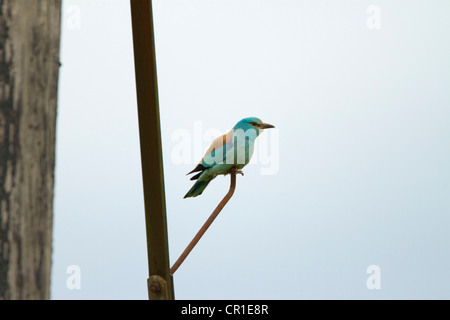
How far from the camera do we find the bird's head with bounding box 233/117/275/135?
1786mm

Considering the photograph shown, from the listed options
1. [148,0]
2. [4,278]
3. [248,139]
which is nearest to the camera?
[4,278]

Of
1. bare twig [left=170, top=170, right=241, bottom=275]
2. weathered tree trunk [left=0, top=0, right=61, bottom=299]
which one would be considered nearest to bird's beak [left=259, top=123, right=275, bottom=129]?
bare twig [left=170, top=170, right=241, bottom=275]

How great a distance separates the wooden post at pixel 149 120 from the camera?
1.41 m

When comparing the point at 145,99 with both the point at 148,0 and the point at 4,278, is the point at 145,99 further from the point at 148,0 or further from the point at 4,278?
the point at 4,278

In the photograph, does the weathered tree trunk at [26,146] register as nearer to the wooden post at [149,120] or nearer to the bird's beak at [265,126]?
the wooden post at [149,120]

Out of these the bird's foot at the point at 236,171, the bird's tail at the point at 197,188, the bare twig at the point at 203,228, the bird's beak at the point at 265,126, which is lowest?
the bare twig at the point at 203,228

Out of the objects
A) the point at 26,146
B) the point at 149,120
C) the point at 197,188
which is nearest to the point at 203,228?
the point at 197,188

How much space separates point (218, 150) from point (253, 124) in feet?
0.49

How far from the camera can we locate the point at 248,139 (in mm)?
1755

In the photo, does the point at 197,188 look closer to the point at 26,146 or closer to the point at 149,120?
the point at 149,120

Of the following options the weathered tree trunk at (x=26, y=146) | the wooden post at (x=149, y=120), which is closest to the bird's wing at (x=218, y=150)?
the wooden post at (x=149, y=120)

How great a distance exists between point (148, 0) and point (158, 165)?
392 mm

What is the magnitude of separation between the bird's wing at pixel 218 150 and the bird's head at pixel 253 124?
40mm
